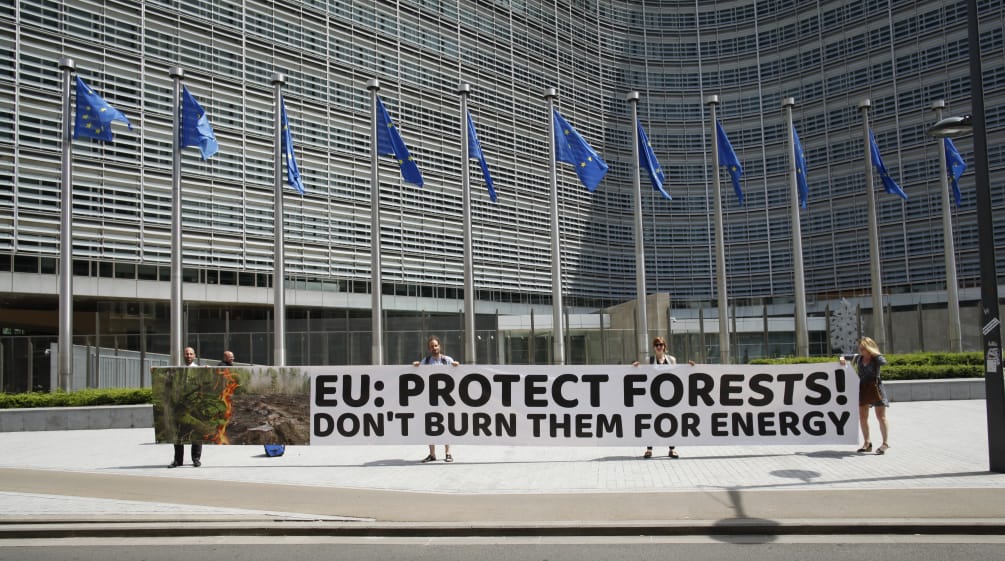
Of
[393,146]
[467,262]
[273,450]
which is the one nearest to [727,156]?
[467,262]

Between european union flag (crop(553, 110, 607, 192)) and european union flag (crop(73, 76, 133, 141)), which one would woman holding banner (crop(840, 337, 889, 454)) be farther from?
european union flag (crop(73, 76, 133, 141))

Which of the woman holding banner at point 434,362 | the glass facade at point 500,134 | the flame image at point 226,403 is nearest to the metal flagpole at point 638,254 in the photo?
the woman holding banner at point 434,362

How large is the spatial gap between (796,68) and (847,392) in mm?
57912

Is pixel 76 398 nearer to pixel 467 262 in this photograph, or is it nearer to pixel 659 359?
pixel 467 262

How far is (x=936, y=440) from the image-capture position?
46.0 feet

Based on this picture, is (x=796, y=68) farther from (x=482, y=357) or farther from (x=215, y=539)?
(x=215, y=539)

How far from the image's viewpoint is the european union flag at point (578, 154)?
24516mm

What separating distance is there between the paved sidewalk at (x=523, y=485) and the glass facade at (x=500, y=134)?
2512cm

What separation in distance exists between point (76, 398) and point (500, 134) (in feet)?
122

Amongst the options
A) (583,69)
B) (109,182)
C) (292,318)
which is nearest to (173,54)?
(109,182)

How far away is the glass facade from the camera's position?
3616cm

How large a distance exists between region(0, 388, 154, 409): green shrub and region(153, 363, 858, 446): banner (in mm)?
6953

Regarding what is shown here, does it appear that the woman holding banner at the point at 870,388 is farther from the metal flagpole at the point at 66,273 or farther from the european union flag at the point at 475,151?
the metal flagpole at the point at 66,273

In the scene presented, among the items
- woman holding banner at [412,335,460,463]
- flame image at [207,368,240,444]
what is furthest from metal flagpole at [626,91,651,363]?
flame image at [207,368,240,444]
